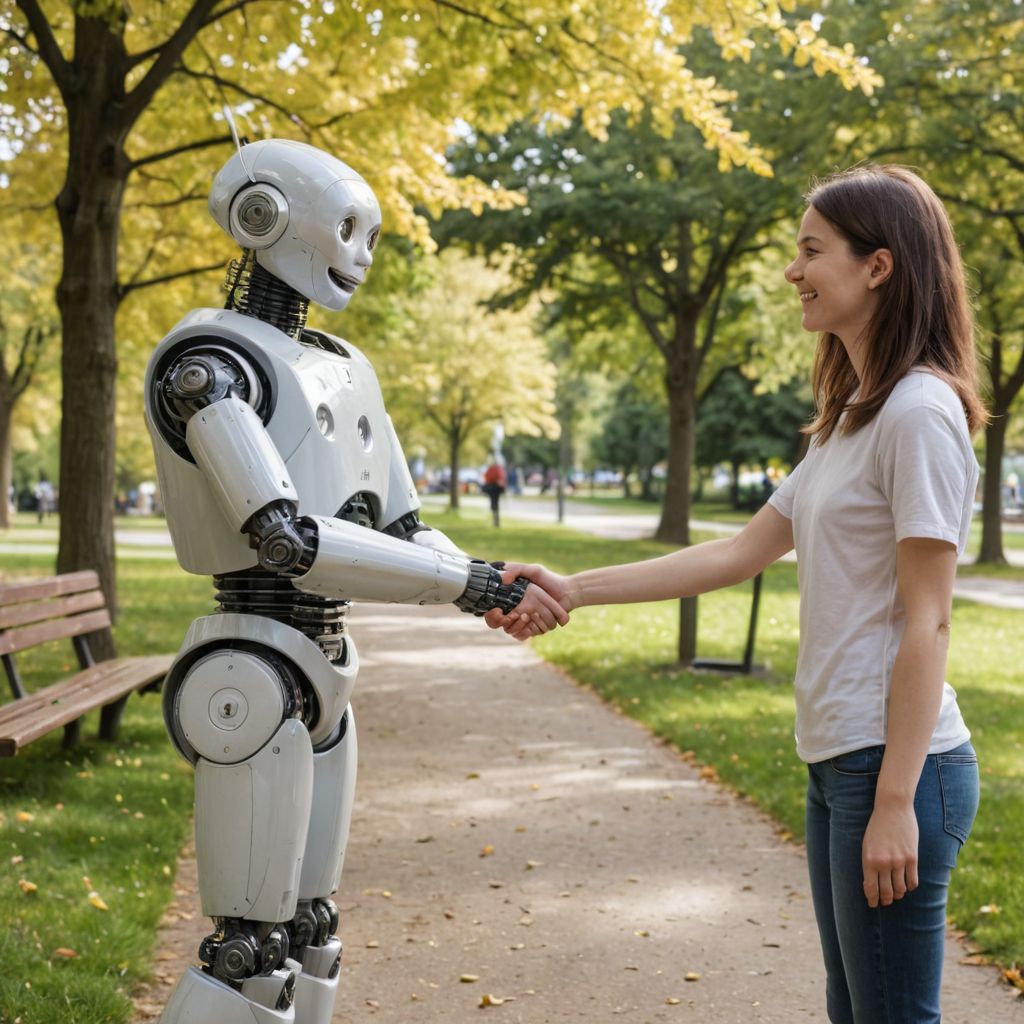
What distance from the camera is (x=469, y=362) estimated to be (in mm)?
35219

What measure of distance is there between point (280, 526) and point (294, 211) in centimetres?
80

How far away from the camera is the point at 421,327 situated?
33.9 meters

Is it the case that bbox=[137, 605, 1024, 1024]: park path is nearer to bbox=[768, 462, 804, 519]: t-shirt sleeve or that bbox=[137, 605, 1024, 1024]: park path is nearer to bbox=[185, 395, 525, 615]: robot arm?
bbox=[185, 395, 525, 615]: robot arm

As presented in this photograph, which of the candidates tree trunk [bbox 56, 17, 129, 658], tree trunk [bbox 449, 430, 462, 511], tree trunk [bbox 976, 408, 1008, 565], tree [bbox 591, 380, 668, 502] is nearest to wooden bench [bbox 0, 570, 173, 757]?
tree trunk [bbox 56, 17, 129, 658]

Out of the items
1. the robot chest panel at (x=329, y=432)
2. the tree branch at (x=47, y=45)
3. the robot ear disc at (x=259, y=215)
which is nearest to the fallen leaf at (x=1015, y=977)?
the robot chest panel at (x=329, y=432)

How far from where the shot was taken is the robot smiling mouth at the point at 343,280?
10.2ft

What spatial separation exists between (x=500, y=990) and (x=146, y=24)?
853 centimetres

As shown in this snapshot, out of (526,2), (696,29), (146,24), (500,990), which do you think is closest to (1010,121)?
(696,29)

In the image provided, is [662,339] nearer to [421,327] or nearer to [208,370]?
[421,327]

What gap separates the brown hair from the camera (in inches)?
90.4

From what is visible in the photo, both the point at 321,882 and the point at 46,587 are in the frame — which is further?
the point at 46,587

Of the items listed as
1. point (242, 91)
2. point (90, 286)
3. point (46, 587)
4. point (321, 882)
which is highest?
point (242, 91)

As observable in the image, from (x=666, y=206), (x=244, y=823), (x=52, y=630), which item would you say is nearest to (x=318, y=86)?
(x=52, y=630)

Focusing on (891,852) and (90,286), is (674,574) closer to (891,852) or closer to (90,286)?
(891,852)
